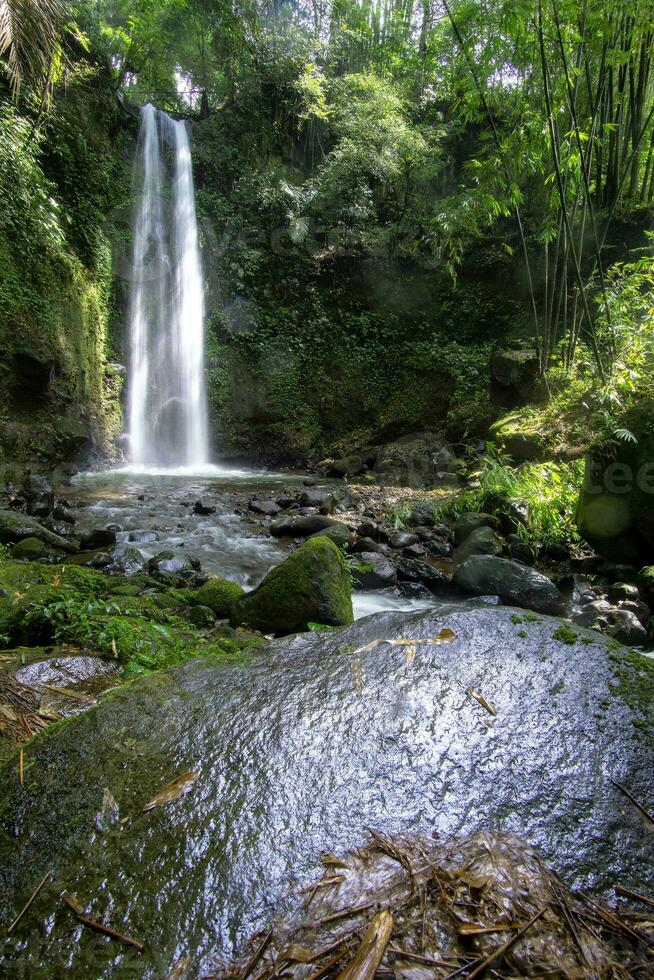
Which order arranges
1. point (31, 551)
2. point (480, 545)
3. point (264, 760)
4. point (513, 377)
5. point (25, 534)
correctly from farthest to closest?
point (513, 377)
point (480, 545)
point (25, 534)
point (31, 551)
point (264, 760)

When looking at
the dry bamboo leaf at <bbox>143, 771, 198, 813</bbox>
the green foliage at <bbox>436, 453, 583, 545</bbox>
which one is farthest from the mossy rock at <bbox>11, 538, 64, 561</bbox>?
the green foliage at <bbox>436, 453, 583, 545</bbox>

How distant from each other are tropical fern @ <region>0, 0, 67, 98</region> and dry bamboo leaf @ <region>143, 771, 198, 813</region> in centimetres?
703

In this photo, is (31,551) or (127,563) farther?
(127,563)

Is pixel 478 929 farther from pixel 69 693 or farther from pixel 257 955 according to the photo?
pixel 69 693

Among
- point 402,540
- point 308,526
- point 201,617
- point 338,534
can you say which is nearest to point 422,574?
point 402,540

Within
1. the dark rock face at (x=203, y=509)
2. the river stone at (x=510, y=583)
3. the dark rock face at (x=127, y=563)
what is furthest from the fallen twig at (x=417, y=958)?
the dark rock face at (x=203, y=509)

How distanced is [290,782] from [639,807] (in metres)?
0.95

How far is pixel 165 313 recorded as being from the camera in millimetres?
13289

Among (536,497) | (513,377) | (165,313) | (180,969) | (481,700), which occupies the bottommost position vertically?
(180,969)

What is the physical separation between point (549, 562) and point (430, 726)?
451 cm

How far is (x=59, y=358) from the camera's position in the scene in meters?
9.16

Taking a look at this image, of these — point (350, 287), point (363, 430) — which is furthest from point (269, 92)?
point (363, 430)

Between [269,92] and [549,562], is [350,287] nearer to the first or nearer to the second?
[269,92]

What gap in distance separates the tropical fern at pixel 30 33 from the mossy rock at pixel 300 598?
236 inches
